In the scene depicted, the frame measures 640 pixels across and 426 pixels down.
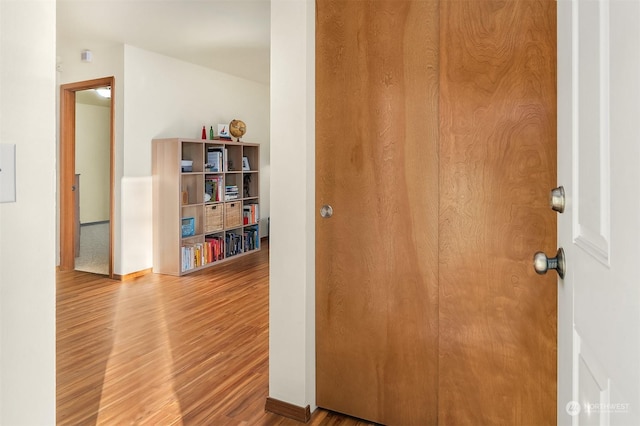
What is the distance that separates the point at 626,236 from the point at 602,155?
169mm

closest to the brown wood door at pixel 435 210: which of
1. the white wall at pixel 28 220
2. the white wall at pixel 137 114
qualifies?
the white wall at pixel 28 220

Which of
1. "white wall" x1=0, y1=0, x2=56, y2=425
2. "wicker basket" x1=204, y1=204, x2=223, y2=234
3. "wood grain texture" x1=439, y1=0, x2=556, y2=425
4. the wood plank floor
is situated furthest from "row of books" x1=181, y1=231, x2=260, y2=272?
"white wall" x1=0, y1=0, x2=56, y2=425

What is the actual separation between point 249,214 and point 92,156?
4.79 meters

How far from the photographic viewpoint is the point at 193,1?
11.7ft

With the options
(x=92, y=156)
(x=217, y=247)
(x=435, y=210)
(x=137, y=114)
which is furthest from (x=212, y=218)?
(x=92, y=156)

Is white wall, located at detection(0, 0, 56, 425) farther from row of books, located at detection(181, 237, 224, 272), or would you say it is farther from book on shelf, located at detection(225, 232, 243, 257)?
book on shelf, located at detection(225, 232, 243, 257)

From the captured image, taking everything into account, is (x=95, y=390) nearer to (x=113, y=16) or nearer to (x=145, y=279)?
(x=145, y=279)

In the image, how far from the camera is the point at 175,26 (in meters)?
4.15

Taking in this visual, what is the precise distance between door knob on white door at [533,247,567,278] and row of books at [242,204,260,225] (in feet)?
17.8

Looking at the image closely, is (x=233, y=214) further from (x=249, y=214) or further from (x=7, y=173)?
(x=7, y=173)

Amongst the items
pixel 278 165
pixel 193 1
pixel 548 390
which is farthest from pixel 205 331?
pixel 193 1

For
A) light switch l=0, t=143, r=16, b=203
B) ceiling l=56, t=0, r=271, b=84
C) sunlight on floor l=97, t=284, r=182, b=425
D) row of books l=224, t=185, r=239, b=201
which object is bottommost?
sunlight on floor l=97, t=284, r=182, b=425

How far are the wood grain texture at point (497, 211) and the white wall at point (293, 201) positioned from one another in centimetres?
59

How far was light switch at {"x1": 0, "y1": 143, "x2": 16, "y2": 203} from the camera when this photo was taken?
0.75 metres
